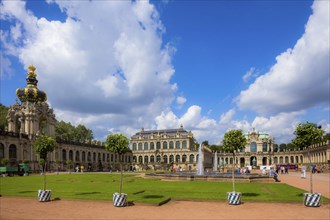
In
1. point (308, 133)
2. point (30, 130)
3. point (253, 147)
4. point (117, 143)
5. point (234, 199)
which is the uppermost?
point (30, 130)

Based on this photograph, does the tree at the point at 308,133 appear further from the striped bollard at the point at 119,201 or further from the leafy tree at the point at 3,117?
the leafy tree at the point at 3,117

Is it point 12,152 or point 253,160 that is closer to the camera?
Answer: point 12,152

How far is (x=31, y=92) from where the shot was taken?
80.7m

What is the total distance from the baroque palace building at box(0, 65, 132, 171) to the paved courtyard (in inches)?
2085

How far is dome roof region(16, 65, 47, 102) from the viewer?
80375mm

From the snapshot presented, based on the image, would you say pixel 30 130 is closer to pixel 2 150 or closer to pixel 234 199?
pixel 2 150

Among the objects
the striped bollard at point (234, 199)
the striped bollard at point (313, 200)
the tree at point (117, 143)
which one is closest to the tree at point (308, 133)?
the striped bollard at point (313, 200)

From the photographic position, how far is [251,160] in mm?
138750

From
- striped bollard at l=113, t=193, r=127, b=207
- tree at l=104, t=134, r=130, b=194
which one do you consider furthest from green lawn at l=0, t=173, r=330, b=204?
tree at l=104, t=134, r=130, b=194

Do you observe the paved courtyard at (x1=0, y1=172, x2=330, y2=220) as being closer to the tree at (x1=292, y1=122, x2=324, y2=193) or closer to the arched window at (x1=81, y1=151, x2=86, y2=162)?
the tree at (x1=292, y1=122, x2=324, y2=193)

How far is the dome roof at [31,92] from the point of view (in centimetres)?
8038

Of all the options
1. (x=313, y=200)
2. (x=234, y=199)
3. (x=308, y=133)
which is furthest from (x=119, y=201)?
(x=308, y=133)

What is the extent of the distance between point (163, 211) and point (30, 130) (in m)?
66.4

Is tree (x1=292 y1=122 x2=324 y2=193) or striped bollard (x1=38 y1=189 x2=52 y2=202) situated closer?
striped bollard (x1=38 y1=189 x2=52 y2=202)
